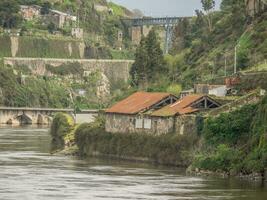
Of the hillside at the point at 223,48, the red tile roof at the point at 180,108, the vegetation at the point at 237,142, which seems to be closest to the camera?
the vegetation at the point at 237,142

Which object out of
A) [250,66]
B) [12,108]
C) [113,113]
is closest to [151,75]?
[250,66]

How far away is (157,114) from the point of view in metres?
86.7

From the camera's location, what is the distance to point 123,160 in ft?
291

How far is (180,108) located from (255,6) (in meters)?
37.0

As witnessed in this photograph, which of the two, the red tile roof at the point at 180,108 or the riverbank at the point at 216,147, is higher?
the red tile roof at the point at 180,108

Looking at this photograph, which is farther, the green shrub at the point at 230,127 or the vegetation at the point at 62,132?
the vegetation at the point at 62,132

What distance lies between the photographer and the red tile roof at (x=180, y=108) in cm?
8462

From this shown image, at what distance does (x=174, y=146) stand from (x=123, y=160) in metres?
7.22

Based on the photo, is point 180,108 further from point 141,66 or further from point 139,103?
point 141,66

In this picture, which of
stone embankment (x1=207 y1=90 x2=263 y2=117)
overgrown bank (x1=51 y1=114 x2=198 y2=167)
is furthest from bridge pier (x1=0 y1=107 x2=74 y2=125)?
stone embankment (x1=207 y1=90 x2=263 y2=117)

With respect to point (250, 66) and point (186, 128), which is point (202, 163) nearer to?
point (186, 128)

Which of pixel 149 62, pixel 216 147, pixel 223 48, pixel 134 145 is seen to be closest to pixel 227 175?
pixel 216 147

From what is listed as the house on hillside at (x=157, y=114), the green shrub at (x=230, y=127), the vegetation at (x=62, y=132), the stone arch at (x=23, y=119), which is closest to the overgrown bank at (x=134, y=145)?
the house on hillside at (x=157, y=114)

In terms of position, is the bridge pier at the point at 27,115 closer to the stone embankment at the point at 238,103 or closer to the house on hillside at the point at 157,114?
the house on hillside at the point at 157,114
